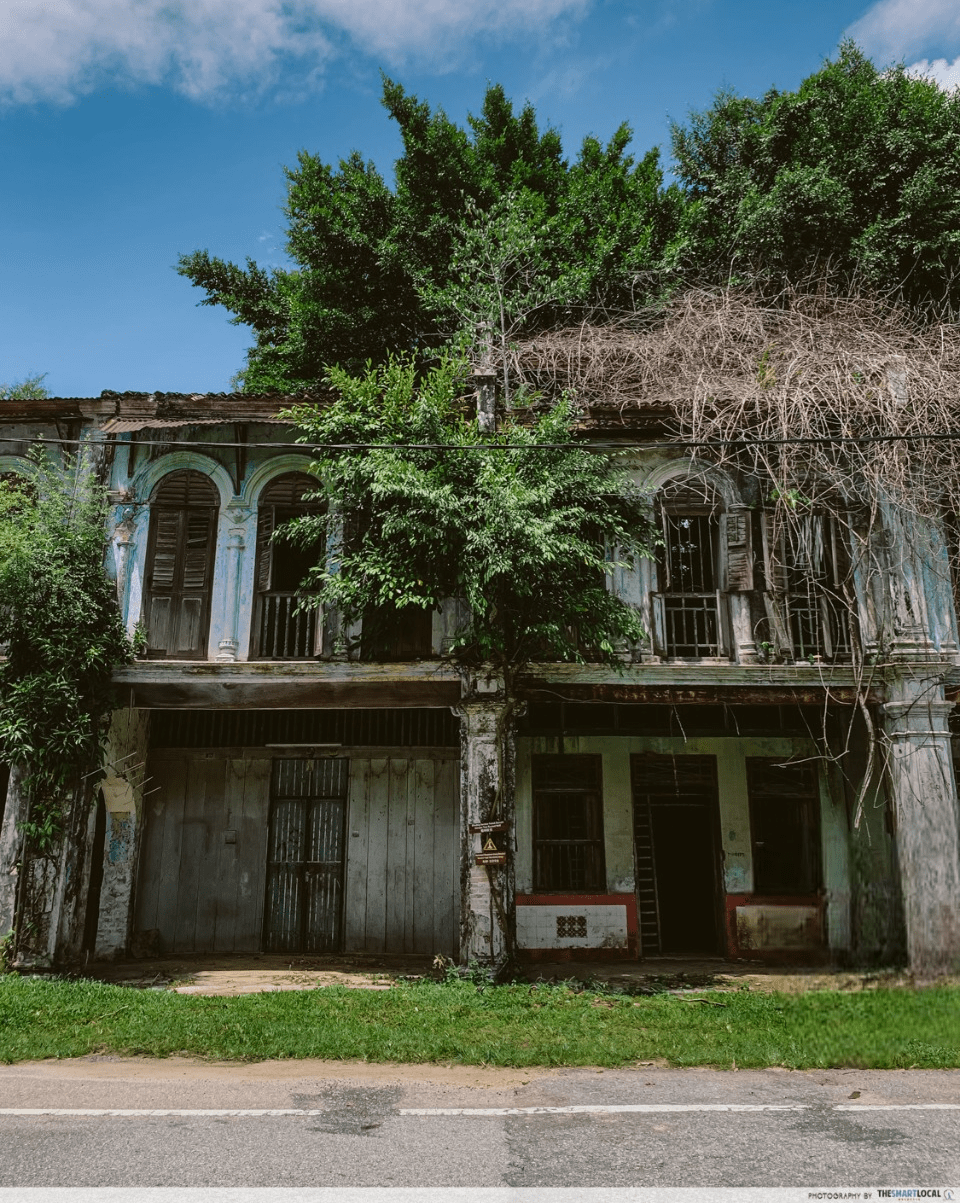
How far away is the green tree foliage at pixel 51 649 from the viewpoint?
10.2m

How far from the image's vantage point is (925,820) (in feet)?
→ 33.7

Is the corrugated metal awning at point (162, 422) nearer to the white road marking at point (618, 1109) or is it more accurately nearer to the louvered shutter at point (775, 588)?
the louvered shutter at point (775, 588)

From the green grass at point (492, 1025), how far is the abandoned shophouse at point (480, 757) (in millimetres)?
1136

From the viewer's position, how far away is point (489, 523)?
9555mm

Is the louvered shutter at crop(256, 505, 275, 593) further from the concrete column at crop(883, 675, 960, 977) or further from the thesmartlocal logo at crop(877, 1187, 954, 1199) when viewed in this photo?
the thesmartlocal logo at crop(877, 1187, 954, 1199)

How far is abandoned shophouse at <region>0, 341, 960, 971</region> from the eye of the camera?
1064 cm

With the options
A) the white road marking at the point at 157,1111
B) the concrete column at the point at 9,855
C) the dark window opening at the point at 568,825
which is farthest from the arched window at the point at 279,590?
the white road marking at the point at 157,1111

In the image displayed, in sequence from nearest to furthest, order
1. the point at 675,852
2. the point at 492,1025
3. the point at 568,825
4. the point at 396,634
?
the point at 492,1025
the point at 396,634
the point at 568,825
the point at 675,852

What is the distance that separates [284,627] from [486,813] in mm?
3688

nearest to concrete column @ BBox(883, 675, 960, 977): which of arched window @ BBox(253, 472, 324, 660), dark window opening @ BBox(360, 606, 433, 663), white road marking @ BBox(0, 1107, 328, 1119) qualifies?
dark window opening @ BBox(360, 606, 433, 663)

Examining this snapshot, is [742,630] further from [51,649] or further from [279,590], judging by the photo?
[51,649]

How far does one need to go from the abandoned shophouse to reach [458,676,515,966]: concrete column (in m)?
0.04

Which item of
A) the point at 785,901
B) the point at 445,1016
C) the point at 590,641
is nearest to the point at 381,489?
the point at 590,641

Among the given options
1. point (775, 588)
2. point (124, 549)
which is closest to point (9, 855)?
point (124, 549)
